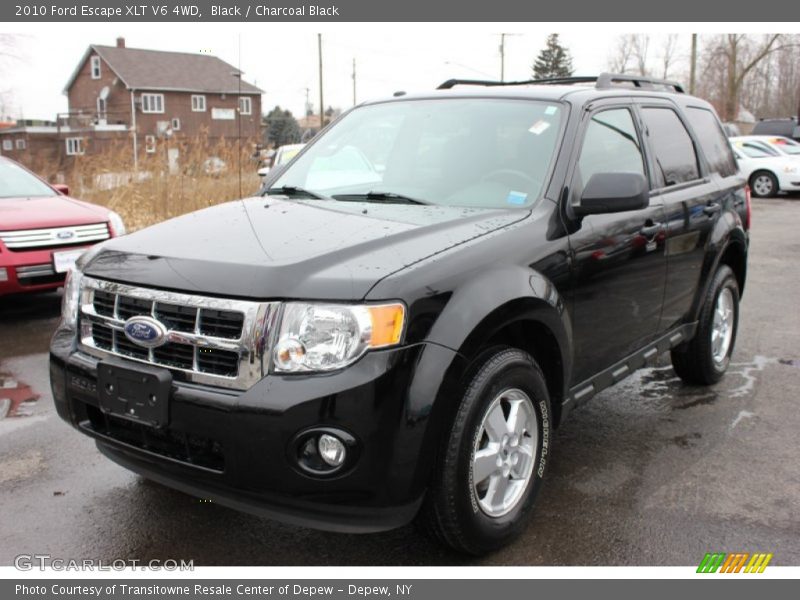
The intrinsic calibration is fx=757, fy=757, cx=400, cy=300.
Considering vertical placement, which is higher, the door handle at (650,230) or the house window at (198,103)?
the house window at (198,103)

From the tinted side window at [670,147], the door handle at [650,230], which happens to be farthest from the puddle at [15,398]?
the tinted side window at [670,147]

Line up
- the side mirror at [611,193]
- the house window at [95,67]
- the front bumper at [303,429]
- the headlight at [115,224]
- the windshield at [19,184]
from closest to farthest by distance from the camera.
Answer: the front bumper at [303,429] → the side mirror at [611,193] → the headlight at [115,224] → the windshield at [19,184] → the house window at [95,67]

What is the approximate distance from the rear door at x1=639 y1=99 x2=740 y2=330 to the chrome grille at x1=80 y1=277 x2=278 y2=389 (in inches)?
104

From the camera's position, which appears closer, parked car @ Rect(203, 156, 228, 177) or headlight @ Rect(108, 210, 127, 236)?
headlight @ Rect(108, 210, 127, 236)

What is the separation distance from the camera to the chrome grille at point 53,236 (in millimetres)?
6824

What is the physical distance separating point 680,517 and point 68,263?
576 centimetres

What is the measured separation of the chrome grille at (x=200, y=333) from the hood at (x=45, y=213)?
4.65 meters

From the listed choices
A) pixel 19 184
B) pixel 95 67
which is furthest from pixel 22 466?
pixel 95 67

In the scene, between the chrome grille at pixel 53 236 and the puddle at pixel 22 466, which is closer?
the puddle at pixel 22 466

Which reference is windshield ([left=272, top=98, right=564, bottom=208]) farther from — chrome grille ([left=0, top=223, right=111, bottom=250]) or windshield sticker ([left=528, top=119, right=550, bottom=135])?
chrome grille ([left=0, top=223, right=111, bottom=250])

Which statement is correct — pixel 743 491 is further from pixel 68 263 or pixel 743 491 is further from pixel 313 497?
pixel 68 263

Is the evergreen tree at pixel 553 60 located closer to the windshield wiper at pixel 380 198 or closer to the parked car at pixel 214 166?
the parked car at pixel 214 166

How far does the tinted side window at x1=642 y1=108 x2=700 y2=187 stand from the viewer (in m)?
4.43

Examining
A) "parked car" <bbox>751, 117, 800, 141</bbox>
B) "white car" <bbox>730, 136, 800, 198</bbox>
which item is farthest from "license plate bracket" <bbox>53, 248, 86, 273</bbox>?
"parked car" <bbox>751, 117, 800, 141</bbox>
